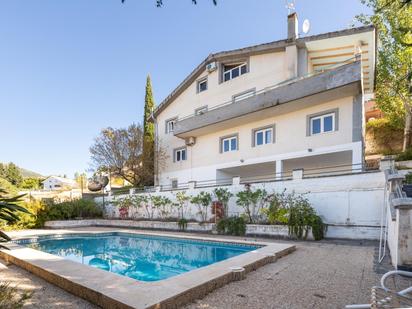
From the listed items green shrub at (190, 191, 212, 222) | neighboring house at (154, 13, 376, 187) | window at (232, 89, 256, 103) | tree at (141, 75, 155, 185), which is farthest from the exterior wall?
green shrub at (190, 191, 212, 222)

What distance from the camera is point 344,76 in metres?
12.6

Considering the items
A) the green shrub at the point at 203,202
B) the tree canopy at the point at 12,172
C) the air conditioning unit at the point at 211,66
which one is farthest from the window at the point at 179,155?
the tree canopy at the point at 12,172

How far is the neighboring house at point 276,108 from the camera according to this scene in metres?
13.6

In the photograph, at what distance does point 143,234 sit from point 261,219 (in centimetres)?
575

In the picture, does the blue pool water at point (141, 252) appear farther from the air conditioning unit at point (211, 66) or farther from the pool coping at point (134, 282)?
the air conditioning unit at point (211, 66)

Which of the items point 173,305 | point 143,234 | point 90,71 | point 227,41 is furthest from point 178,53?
point 173,305

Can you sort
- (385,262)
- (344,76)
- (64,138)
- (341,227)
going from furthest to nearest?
1. (64,138)
2. (344,76)
3. (341,227)
4. (385,262)

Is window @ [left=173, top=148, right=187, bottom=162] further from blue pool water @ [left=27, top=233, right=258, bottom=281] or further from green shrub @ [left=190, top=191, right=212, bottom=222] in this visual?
blue pool water @ [left=27, top=233, right=258, bottom=281]

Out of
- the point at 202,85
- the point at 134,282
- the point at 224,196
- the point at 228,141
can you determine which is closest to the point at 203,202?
the point at 224,196

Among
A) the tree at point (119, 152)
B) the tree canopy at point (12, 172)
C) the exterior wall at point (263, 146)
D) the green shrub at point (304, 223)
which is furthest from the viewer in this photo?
the tree canopy at point (12, 172)

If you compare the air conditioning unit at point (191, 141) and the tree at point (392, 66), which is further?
the air conditioning unit at point (191, 141)

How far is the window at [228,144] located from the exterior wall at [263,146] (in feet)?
1.00

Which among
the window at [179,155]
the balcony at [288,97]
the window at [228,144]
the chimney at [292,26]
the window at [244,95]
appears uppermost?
the chimney at [292,26]

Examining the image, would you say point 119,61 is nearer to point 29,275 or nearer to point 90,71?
point 90,71
